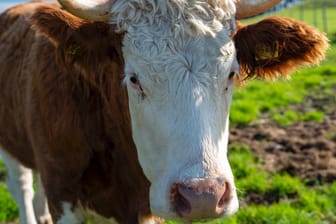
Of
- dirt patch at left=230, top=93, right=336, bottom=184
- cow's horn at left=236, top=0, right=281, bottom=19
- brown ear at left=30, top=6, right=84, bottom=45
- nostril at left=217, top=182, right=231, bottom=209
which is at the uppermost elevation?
brown ear at left=30, top=6, right=84, bottom=45

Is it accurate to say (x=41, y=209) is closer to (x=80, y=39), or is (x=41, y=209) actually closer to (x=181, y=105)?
(x=80, y=39)

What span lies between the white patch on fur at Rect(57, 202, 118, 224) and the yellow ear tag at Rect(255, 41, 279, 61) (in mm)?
1612

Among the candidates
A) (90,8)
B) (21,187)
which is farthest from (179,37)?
(21,187)

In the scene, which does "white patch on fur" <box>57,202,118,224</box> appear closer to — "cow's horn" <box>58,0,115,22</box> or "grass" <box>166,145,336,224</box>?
"grass" <box>166,145,336,224</box>

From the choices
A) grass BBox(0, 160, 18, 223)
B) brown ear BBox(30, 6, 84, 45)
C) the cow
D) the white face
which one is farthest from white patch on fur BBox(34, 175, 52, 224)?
the white face

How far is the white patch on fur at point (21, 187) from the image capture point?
5.69m

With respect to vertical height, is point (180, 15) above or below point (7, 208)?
above

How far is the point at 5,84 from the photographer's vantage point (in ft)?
16.9

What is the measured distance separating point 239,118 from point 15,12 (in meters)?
3.92

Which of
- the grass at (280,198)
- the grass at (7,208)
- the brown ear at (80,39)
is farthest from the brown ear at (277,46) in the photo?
the grass at (7,208)

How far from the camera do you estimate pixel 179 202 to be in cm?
296

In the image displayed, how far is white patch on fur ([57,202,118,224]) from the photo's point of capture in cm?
424

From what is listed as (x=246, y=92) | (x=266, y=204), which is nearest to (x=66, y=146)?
(x=266, y=204)

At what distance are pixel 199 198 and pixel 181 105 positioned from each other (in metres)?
0.51
